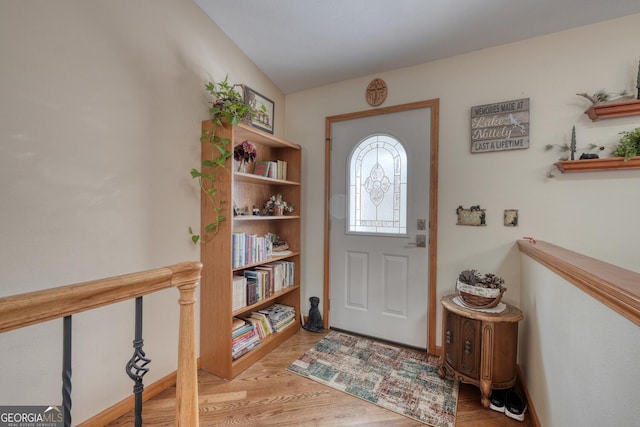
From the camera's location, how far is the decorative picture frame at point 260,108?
236 centimetres

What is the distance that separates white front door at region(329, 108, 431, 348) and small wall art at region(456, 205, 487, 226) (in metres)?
0.26

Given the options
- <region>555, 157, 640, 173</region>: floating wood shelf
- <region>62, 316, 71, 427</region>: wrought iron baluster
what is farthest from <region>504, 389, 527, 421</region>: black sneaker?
<region>62, 316, 71, 427</region>: wrought iron baluster

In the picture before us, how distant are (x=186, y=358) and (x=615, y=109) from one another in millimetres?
2634

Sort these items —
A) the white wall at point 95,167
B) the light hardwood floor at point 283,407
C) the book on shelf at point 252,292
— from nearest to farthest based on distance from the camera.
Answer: the white wall at point 95,167 → the light hardwood floor at point 283,407 → the book on shelf at point 252,292

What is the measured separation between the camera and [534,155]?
1.91m

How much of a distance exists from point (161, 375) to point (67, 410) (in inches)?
58.4

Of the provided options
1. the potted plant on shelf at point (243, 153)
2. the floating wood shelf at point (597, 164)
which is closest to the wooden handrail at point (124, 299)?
the potted plant on shelf at point (243, 153)

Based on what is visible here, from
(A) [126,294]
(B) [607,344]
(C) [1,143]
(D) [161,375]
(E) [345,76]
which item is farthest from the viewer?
(E) [345,76]

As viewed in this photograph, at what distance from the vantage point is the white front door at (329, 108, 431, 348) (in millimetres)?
2287

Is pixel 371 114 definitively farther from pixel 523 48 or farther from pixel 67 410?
pixel 67 410

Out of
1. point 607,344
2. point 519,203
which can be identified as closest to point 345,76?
point 519,203

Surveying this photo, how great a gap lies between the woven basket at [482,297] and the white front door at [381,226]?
48 cm

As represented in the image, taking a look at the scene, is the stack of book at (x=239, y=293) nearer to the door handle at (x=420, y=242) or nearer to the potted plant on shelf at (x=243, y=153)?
the potted plant on shelf at (x=243, y=153)

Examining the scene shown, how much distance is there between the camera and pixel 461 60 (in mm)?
2146
